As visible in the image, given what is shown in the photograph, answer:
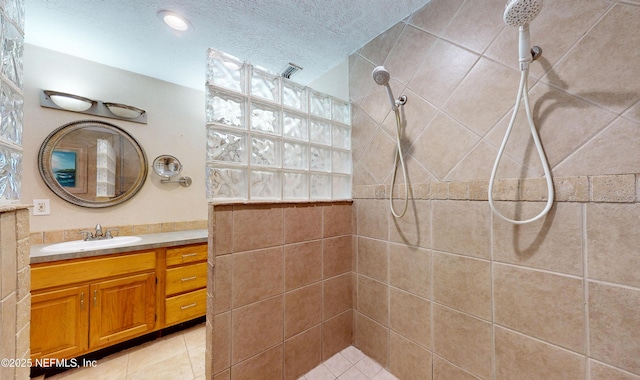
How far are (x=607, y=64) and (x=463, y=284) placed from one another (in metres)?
0.91

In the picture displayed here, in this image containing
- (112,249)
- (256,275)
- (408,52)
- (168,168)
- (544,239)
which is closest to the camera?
(544,239)

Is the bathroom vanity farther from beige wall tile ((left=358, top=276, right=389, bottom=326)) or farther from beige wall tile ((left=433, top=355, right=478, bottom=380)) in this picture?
beige wall tile ((left=433, top=355, right=478, bottom=380))

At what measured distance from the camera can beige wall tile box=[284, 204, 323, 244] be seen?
1176 millimetres

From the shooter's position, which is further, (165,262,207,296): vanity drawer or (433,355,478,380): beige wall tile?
(165,262,207,296): vanity drawer

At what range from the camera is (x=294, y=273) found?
47.1 inches

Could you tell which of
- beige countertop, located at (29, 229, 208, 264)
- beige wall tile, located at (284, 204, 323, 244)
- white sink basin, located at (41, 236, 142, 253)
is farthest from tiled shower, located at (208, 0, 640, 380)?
white sink basin, located at (41, 236, 142, 253)

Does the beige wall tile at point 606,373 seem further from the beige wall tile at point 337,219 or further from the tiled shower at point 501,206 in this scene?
the beige wall tile at point 337,219

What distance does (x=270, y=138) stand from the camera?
1.16 meters

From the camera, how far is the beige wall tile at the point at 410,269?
1100 mm

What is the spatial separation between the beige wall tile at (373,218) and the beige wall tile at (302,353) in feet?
2.10

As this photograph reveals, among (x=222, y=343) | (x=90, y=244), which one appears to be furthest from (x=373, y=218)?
(x=90, y=244)

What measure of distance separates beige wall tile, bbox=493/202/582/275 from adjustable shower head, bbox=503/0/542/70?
51 cm

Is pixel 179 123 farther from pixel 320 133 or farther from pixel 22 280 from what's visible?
pixel 22 280

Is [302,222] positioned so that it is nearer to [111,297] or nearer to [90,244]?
[111,297]
